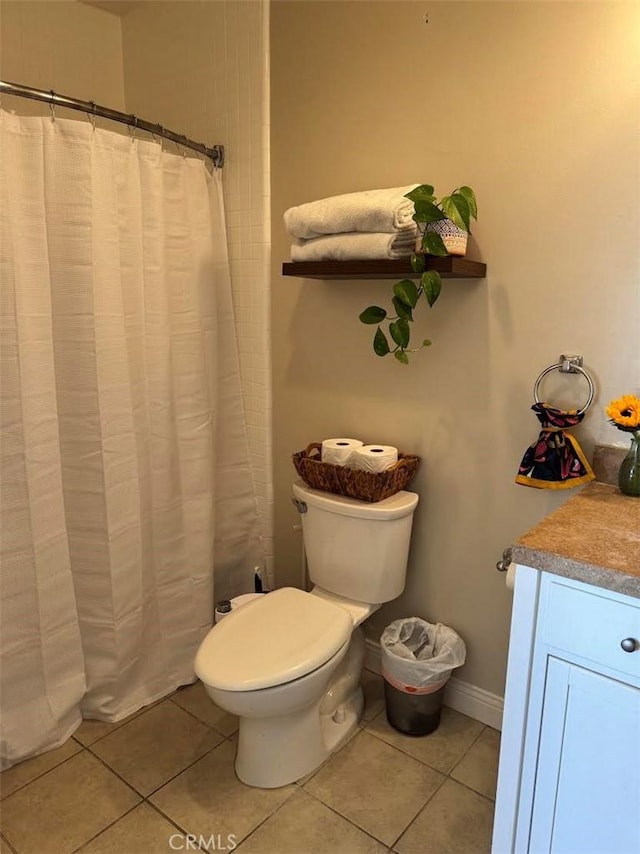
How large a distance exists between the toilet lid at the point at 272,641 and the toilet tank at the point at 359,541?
0.11 m

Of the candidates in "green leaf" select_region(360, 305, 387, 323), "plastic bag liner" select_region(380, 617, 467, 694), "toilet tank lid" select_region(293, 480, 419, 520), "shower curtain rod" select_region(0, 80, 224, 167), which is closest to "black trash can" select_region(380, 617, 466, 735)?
"plastic bag liner" select_region(380, 617, 467, 694)

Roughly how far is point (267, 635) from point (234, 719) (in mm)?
486

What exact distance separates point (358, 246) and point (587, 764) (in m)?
1.28

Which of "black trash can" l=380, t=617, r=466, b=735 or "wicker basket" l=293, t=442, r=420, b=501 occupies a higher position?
"wicker basket" l=293, t=442, r=420, b=501

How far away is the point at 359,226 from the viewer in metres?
1.62

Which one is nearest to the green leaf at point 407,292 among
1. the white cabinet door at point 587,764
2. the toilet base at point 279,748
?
the white cabinet door at point 587,764

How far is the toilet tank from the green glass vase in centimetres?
59

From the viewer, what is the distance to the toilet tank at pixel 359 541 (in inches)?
69.4

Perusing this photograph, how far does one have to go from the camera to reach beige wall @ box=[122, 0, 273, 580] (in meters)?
2.03

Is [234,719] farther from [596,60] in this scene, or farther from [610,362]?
[596,60]

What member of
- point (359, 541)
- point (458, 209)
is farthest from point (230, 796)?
point (458, 209)

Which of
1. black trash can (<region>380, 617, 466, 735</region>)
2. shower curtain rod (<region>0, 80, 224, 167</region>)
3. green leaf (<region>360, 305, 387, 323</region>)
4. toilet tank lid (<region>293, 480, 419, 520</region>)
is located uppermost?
shower curtain rod (<region>0, 80, 224, 167</region>)

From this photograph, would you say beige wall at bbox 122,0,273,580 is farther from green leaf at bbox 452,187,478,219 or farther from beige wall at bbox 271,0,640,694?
green leaf at bbox 452,187,478,219

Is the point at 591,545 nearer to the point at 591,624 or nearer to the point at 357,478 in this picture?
the point at 591,624
